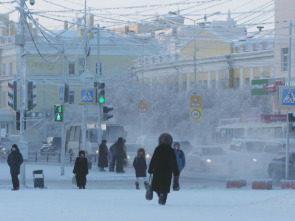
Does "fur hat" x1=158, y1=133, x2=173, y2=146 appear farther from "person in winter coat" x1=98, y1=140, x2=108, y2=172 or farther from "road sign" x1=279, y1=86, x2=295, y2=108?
"person in winter coat" x1=98, y1=140, x2=108, y2=172

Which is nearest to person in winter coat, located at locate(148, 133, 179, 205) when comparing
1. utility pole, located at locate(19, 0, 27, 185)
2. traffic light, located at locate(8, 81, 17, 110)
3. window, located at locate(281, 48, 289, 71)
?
utility pole, located at locate(19, 0, 27, 185)

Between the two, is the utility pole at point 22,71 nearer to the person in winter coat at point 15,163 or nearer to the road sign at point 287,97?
the person in winter coat at point 15,163

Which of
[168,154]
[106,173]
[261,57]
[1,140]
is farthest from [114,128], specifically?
[168,154]

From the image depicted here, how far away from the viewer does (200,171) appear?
48031 millimetres

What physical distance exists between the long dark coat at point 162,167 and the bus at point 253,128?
34.0 metres

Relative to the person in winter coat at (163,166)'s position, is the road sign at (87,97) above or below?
above

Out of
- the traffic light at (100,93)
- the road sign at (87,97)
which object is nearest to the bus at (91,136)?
the road sign at (87,97)

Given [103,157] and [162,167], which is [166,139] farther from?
[103,157]

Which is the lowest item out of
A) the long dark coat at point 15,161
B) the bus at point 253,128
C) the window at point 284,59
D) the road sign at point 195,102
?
the long dark coat at point 15,161

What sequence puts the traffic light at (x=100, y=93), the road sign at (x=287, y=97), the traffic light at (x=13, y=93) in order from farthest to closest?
the traffic light at (x=100, y=93) < the road sign at (x=287, y=97) < the traffic light at (x=13, y=93)

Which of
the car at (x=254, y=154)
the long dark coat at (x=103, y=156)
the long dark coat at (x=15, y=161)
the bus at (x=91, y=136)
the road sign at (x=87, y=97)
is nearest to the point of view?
the long dark coat at (x=15, y=161)

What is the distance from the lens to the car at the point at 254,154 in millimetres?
41750
